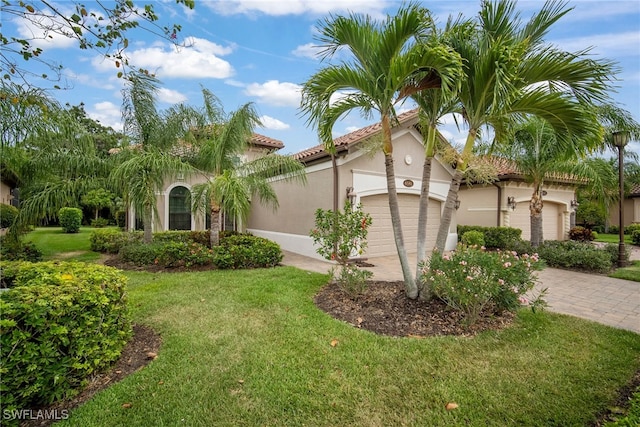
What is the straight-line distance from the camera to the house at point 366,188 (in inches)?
421

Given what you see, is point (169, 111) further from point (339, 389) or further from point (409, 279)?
point (339, 389)

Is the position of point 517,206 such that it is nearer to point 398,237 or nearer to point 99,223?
point 398,237

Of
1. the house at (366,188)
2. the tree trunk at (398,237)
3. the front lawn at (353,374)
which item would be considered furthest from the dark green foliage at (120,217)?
the tree trunk at (398,237)

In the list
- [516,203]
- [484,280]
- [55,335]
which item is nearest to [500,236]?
[516,203]

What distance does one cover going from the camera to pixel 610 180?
11.8m

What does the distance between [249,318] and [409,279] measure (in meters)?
3.11

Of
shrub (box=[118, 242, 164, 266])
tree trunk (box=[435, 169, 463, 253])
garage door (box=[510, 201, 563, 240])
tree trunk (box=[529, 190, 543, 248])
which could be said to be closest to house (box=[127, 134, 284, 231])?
shrub (box=[118, 242, 164, 266])

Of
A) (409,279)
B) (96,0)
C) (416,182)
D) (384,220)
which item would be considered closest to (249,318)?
(409,279)

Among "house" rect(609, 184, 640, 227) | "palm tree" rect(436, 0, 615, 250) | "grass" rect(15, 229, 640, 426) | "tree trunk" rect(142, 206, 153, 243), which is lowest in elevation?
"grass" rect(15, 229, 640, 426)

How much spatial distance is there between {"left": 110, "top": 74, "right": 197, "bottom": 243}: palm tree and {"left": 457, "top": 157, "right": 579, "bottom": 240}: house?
13.3m

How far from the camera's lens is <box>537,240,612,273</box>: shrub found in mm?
9375

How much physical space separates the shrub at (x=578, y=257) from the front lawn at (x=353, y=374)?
604 cm

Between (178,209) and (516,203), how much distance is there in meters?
17.5

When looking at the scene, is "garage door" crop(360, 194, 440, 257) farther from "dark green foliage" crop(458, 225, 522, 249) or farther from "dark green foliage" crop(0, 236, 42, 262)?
"dark green foliage" crop(0, 236, 42, 262)
